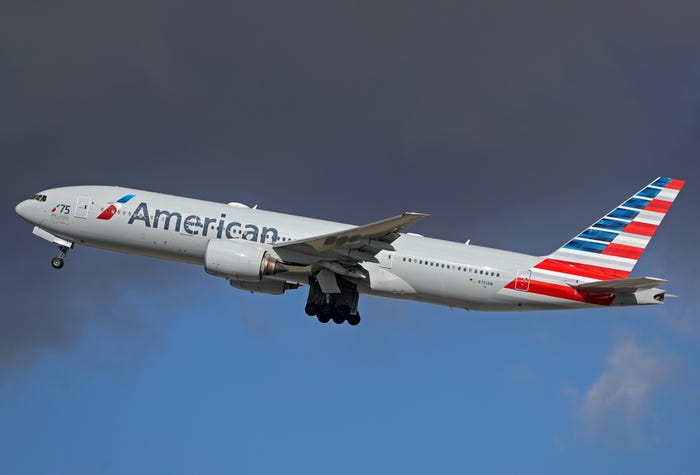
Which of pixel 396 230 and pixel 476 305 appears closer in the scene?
pixel 396 230

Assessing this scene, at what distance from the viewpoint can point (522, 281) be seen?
46375 mm

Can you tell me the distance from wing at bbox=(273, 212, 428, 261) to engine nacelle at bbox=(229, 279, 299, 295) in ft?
10.5

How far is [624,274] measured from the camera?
48312mm

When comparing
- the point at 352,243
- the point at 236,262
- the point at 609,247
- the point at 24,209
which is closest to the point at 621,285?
the point at 609,247

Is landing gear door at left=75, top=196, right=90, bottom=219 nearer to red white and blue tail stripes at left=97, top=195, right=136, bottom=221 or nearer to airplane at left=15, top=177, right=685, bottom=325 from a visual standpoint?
airplane at left=15, top=177, right=685, bottom=325

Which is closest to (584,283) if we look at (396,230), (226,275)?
(396,230)

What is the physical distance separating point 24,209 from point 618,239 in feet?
89.6

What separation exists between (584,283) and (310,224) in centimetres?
1226

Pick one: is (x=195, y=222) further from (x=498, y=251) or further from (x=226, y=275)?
(x=498, y=251)

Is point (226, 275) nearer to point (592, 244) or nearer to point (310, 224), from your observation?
point (310, 224)

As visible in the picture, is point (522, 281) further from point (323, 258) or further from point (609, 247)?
point (323, 258)

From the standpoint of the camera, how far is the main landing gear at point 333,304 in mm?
47156

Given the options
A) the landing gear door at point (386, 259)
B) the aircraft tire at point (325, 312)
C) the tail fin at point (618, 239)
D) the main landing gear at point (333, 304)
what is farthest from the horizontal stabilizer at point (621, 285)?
the aircraft tire at point (325, 312)

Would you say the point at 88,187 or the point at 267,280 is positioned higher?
the point at 88,187
